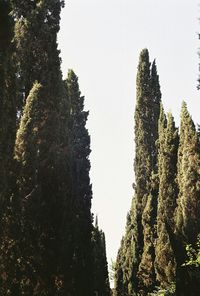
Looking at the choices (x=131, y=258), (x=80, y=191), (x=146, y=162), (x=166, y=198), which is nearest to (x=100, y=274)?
(x=131, y=258)

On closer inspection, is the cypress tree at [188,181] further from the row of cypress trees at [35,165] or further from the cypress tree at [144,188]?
the cypress tree at [144,188]

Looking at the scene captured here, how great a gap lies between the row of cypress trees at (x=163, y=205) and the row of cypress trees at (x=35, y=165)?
438 cm

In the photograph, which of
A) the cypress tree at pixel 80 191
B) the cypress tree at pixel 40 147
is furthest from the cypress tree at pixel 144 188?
the cypress tree at pixel 40 147

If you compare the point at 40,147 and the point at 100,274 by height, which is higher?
the point at 40,147

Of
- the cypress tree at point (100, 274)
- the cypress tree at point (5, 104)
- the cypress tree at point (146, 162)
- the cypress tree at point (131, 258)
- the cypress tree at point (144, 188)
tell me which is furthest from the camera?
the cypress tree at point (100, 274)

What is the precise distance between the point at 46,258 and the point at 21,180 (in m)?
2.84

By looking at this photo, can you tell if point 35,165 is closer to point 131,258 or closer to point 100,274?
point 131,258

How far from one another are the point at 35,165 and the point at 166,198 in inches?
416

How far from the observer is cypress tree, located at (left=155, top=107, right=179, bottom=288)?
22.6m

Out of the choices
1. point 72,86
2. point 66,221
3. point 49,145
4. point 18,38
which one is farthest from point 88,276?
point 72,86

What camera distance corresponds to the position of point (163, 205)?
79.0ft

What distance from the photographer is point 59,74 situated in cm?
1866

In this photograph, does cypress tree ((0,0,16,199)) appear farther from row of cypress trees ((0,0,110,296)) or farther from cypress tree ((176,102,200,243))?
cypress tree ((176,102,200,243))

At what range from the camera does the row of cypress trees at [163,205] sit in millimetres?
20812
